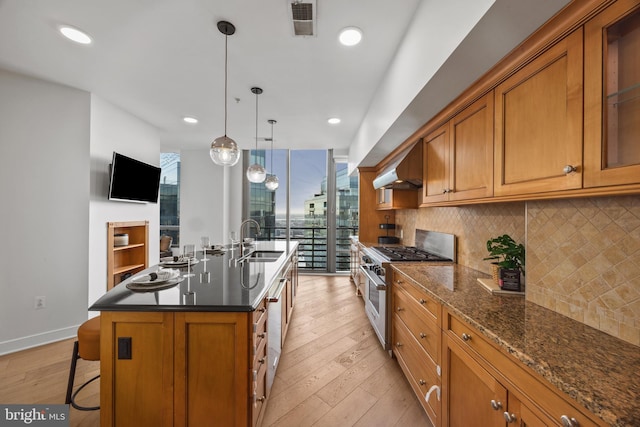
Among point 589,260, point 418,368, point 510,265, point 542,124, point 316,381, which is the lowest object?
point 316,381

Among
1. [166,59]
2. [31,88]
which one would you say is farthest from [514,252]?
[31,88]

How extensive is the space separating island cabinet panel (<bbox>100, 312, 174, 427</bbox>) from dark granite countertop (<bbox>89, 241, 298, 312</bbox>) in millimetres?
56

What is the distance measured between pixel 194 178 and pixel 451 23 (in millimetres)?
5516

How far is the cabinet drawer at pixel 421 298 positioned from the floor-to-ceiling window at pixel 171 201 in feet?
17.1

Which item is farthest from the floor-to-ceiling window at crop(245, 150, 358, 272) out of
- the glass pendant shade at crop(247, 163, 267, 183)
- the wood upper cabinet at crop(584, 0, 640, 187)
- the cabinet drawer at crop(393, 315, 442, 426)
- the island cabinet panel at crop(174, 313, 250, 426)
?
the wood upper cabinet at crop(584, 0, 640, 187)

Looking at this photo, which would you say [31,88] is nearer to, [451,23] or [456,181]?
[451,23]

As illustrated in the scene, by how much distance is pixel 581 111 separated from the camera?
0.96 metres

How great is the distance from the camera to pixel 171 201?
19.0ft

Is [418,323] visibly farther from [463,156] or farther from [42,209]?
[42,209]

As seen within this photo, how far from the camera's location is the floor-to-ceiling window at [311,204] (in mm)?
5762

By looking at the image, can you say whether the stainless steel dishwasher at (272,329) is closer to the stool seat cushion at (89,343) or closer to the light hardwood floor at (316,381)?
the light hardwood floor at (316,381)

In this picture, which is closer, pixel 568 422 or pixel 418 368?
pixel 568 422

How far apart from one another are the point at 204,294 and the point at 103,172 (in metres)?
2.87

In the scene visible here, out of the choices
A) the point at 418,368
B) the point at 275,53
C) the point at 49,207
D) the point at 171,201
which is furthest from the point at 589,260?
the point at 171,201
